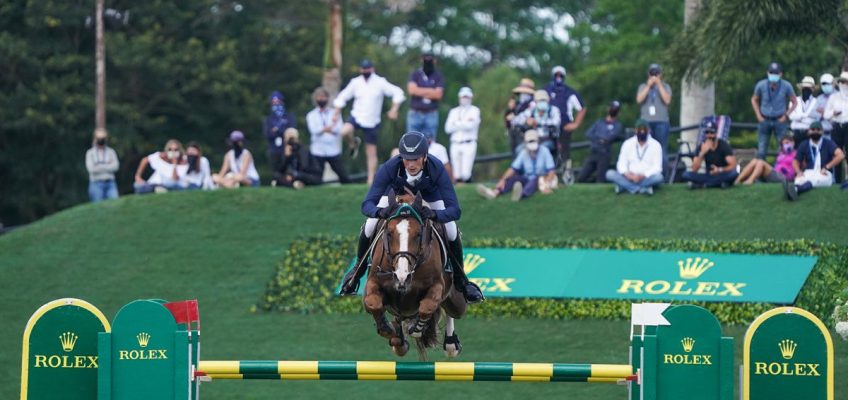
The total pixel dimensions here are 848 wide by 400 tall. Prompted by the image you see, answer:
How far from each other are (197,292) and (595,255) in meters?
5.84

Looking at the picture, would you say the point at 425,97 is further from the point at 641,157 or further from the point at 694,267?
the point at 694,267

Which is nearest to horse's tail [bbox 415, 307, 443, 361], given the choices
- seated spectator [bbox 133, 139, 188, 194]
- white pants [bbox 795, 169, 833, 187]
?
white pants [bbox 795, 169, 833, 187]

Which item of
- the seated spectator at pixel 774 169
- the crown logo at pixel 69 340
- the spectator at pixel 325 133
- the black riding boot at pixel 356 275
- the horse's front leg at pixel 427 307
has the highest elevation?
the spectator at pixel 325 133

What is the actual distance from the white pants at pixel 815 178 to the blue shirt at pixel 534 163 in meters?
3.72

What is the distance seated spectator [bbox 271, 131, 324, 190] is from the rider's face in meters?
11.0

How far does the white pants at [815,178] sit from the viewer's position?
69.7ft

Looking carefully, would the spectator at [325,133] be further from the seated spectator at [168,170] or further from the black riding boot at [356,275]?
the black riding boot at [356,275]

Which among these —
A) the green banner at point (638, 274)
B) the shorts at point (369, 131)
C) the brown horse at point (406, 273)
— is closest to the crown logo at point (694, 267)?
the green banner at point (638, 274)

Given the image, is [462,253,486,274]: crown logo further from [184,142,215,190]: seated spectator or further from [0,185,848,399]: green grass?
[184,142,215,190]: seated spectator

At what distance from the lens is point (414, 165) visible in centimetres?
1295

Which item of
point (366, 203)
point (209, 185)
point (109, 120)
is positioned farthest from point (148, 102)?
point (366, 203)

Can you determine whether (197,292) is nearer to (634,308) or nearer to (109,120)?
(634,308)

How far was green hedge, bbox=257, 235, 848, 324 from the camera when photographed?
763 inches

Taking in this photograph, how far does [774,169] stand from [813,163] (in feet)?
4.78
